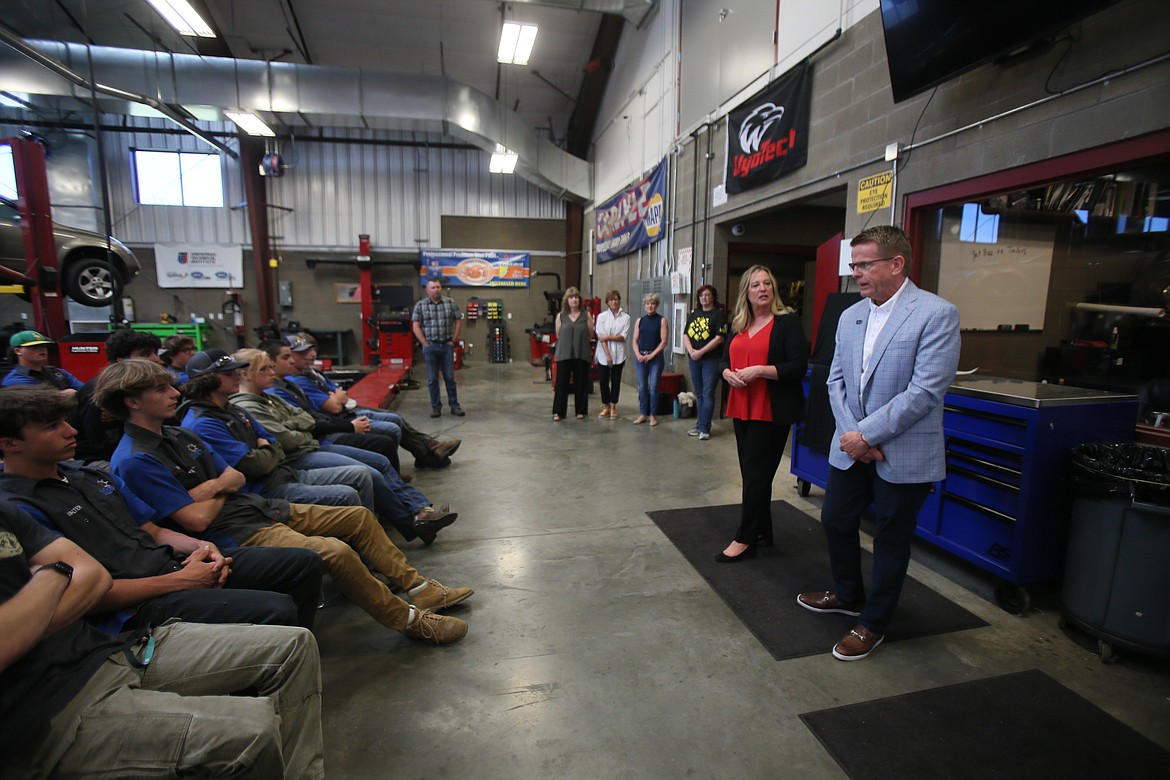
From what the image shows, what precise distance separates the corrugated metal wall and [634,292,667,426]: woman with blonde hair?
813cm

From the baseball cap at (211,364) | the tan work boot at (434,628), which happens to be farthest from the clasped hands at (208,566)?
the baseball cap at (211,364)

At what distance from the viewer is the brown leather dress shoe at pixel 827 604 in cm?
242

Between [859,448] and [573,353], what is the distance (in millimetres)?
4481

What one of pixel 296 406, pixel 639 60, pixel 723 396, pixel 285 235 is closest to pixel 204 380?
pixel 296 406

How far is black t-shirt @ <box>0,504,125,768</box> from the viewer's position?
109cm

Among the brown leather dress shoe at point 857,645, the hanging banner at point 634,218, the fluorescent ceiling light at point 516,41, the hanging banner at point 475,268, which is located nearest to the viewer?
the brown leather dress shoe at point 857,645

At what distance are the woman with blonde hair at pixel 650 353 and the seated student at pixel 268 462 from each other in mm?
3583

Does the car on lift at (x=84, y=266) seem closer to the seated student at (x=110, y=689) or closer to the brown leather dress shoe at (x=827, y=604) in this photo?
the seated student at (x=110, y=689)

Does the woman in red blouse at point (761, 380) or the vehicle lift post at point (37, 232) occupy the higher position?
the vehicle lift post at point (37, 232)

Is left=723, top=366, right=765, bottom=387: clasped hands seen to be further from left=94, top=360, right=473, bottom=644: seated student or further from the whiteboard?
the whiteboard

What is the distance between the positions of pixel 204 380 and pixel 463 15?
361 inches

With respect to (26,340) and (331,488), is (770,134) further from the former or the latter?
(26,340)

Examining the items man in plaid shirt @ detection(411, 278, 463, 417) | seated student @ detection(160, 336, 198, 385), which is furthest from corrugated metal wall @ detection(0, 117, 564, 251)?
seated student @ detection(160, 336, 198, 385)

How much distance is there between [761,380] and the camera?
2.68 m
